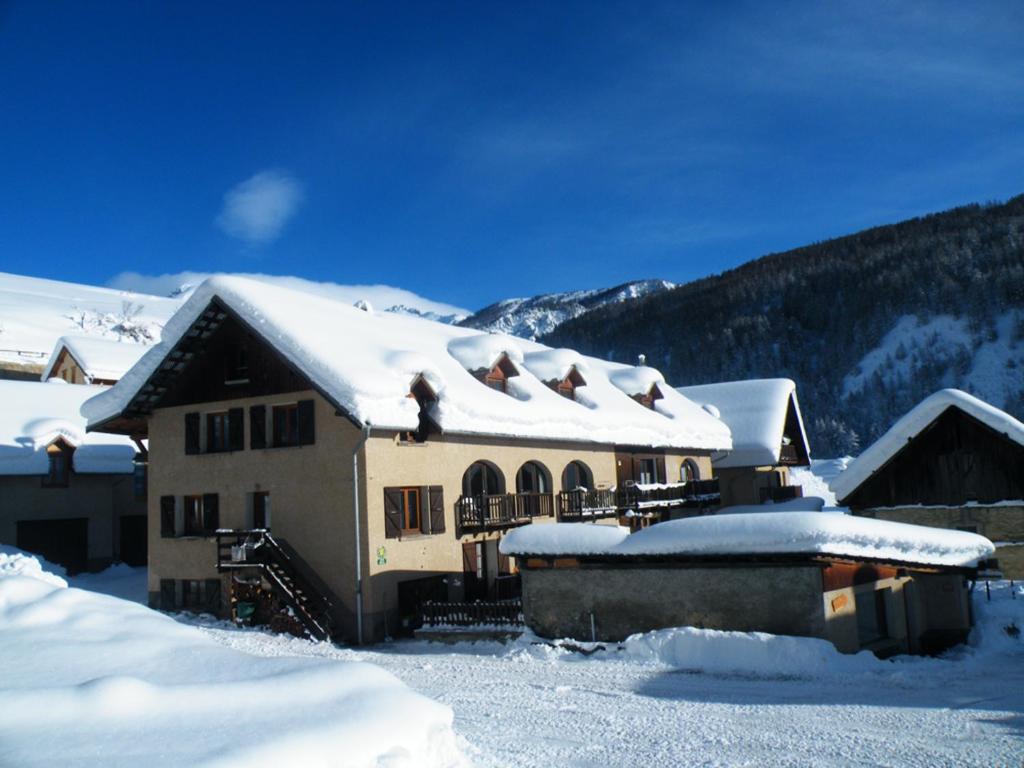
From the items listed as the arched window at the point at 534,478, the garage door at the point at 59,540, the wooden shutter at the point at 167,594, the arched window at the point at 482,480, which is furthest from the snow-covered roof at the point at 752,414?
the garage door at the point at 59,540

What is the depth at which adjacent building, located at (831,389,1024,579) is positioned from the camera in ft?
86.8

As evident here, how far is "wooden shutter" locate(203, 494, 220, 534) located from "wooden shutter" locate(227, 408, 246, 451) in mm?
1696

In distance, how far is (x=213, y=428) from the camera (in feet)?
90.7

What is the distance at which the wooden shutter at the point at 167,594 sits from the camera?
27.4 m

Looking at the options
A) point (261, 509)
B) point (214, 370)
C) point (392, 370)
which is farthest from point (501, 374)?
point (214, 370)

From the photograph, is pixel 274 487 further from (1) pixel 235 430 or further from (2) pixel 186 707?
(2) pixel 186 707

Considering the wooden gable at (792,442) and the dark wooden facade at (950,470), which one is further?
the wooden gable at (792,442)

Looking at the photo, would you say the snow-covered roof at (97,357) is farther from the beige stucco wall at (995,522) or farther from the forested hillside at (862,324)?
the forested hillside at (862,324)

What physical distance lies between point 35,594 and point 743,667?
12.2m

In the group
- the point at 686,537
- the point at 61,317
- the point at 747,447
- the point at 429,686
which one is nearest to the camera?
the point at 429,686

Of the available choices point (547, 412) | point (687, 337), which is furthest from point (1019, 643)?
point (687, 337)

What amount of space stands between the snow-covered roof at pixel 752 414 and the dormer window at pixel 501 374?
1686cm

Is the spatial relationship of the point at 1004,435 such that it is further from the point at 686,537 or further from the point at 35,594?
the point at 35,594

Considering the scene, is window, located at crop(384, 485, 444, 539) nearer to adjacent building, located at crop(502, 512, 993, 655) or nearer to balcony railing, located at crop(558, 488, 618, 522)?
adjacent building, located at crop(502, 512, 993, 655)
